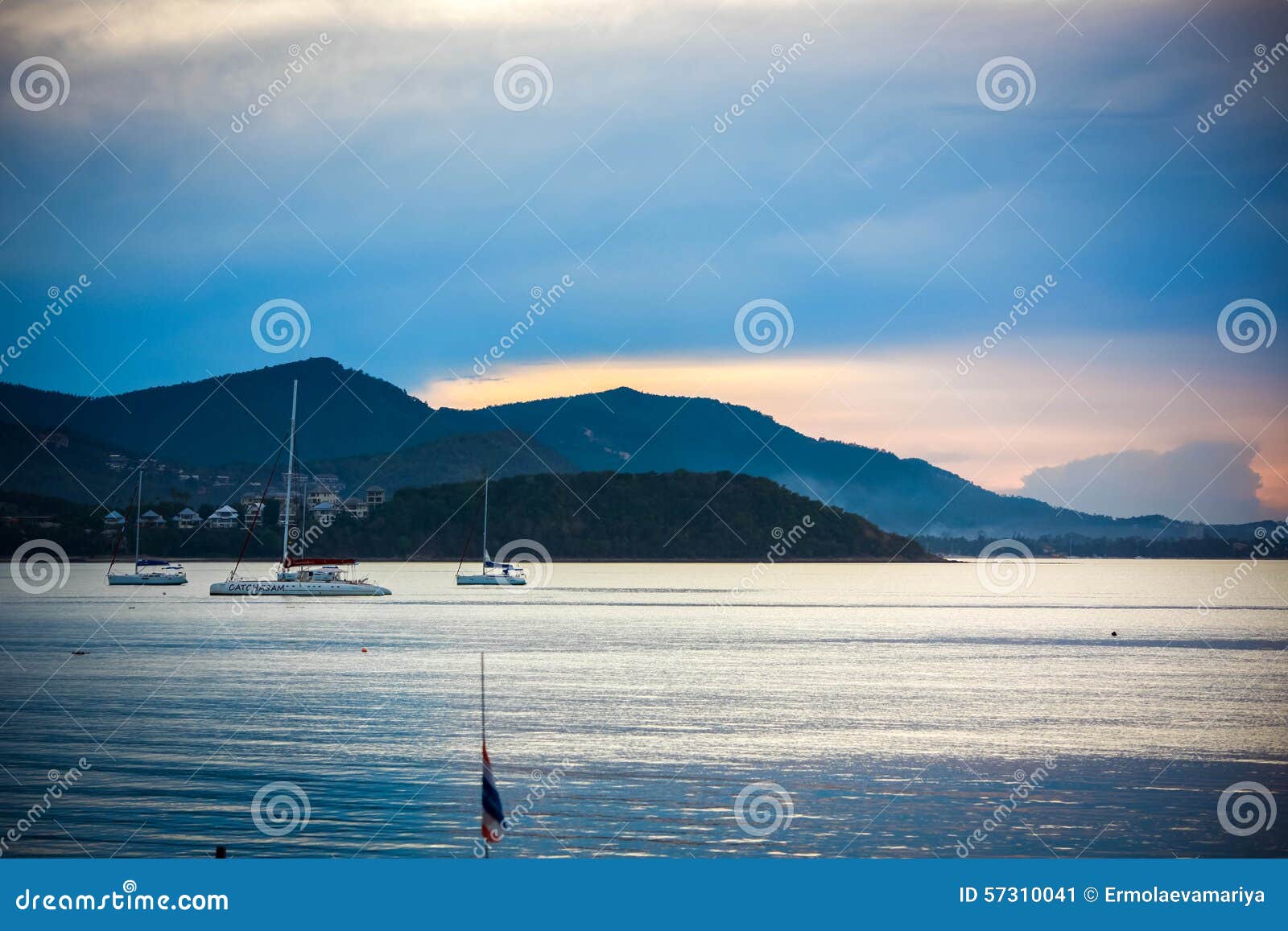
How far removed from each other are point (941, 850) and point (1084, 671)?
49478mm

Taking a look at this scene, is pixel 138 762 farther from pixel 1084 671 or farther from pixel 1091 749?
pixel 1084 671

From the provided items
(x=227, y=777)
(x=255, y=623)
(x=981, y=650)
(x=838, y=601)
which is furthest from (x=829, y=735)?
(x=838, y=601)

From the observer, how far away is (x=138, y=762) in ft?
125
